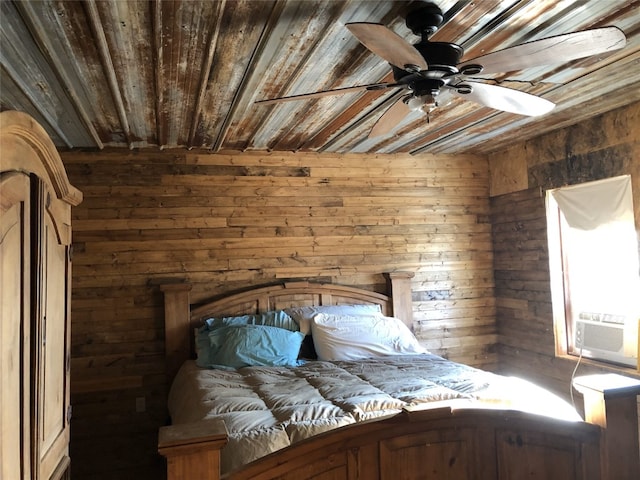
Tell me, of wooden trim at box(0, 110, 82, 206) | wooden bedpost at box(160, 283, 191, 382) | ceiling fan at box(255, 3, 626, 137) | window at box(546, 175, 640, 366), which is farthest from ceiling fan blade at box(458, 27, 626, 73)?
wooden bedpost at box(160, 283, 191, 382)

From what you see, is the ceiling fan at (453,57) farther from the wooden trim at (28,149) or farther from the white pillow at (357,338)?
the white pillow at (357,338)

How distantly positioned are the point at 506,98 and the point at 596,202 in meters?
1.78

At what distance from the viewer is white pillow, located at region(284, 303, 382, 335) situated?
3.72m

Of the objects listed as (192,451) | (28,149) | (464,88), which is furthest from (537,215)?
(28,149)

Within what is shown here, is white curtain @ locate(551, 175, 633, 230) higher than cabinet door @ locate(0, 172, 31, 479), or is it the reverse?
white curtain @ locate(551, 175, 633, 230)

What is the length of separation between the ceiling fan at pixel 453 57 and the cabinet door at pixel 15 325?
109 cm

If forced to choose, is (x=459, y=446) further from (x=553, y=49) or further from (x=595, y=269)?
(x=595, y=269)

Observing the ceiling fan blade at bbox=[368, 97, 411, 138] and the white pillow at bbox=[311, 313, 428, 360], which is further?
the white pillow at bbox=[311, 313, 428, 360]

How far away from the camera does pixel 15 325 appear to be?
130 cm

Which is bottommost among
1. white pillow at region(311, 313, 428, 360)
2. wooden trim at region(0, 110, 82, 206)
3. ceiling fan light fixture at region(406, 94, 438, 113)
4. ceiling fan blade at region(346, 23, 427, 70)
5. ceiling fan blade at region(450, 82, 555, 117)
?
white pillow at region(311, 313, 428, 360)

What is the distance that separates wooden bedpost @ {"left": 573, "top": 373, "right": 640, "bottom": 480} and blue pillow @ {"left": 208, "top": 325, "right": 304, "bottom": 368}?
6.73 ft

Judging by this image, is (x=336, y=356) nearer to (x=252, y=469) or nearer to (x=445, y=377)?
(x=445, y=377)

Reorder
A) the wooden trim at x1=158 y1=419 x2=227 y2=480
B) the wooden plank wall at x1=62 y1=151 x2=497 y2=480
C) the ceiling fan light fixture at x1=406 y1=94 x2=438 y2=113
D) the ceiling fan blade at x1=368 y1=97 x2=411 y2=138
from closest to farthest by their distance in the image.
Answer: the wooden trim at x1=158 y1=419 x2=227 y2=480, the ceiling fan light fixture at x1=406 y1=94 x2=438 y2=113, the ceiling fan blade at x1=368 y1=97 x2=411 y2=138, the wooden plank wall at x1=62 y1=151 x2=497 y2=480

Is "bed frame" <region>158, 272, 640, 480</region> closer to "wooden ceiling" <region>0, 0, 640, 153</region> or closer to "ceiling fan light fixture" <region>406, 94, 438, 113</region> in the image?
"ceiling fan light fixture" <region>406, 94, 438, 113</region>
